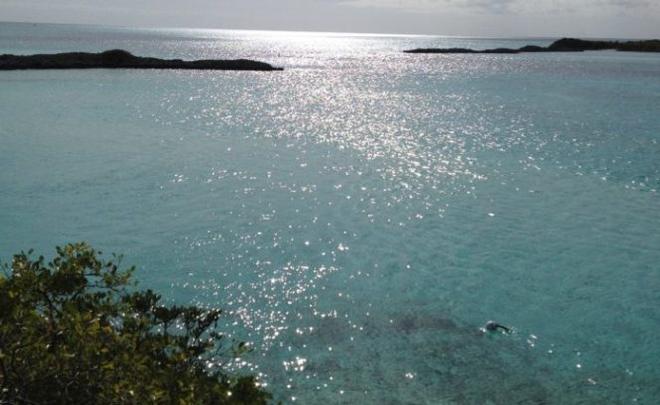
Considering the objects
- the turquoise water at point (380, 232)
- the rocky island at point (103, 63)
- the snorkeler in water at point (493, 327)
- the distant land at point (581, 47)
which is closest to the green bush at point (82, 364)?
the turquoise water at point (380, 232)

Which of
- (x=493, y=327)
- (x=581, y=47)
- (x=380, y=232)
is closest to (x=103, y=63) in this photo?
(x=380, y=232)

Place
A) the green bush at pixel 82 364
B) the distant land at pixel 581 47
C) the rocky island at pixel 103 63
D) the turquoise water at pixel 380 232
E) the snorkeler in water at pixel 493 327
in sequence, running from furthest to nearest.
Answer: the distant land at pixel 581 47
the rocky island at pixel 103 63
the snorkeler in water at pixel 493 327
the turquoise water at pixel 380 232
the green bush at pixel 82 364

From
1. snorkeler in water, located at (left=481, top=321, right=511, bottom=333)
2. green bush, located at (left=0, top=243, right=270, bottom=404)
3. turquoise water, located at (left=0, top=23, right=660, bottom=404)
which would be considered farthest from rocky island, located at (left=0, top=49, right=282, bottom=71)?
green bush, located at (left=0, top=243, right=270, bottom=404)

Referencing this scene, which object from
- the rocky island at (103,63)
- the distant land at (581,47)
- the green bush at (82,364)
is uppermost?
the distant land at (581,47)

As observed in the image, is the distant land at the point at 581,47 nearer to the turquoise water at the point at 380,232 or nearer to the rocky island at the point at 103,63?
the rocky island at the point at 103,63

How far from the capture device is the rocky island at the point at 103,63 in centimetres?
6430

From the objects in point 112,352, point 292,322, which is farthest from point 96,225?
point 112,352

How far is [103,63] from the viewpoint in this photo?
228ft

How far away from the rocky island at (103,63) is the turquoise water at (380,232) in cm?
2493

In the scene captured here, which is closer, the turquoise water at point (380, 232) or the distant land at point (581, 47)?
the turquoise water at point (380, 232)

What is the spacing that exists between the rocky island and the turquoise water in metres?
24.9

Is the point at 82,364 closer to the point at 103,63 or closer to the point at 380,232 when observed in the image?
the point at 380,232

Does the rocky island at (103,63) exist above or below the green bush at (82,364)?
above

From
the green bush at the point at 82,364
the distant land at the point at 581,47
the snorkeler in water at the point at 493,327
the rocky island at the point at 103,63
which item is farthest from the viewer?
the distant land at the point at 581,47
